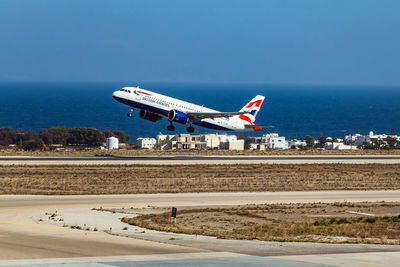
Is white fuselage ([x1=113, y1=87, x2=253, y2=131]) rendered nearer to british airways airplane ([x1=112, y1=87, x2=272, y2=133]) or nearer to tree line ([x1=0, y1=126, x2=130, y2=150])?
british airways airplane ([x1=112, y1=87, x2=272, y2=133])

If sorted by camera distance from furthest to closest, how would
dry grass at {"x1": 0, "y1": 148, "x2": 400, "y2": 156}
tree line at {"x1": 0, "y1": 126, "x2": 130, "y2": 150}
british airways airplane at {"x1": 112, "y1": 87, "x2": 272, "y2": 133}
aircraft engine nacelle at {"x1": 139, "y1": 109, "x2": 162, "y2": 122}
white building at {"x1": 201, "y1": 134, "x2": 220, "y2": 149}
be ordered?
1. tree line at {"x1": 0, "y1": 126, "x2": 130, "y2": 150}
2. white building at {"x1": 201, "y1": 134, "x2": 220, "y2": 149}
3. dry grass at {"x1": 0, "y1": 148, "x2": 400, "y2": 156}
4. aircraft engine nacelle at {"x1": 139, "y1": 109, "x2": 162, "y2": 122}
5. british airways airplane at {"x1": 112, "y1": 87, "x2": 272, "y2": 133}

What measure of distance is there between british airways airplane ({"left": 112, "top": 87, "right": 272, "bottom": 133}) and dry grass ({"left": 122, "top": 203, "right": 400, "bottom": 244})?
4145cm

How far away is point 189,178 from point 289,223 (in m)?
27.5

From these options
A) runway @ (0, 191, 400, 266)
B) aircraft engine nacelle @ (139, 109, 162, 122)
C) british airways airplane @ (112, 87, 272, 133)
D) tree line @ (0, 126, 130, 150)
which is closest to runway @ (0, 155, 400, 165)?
aircraft engine nacelle @ (139, 109, 162, 122)

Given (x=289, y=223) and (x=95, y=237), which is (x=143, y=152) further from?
(x=95, y=237)

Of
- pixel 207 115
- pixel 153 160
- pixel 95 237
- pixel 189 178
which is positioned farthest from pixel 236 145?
pixel 95 237

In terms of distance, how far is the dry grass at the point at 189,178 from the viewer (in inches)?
2409

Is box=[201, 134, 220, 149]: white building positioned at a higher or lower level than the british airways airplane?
lower

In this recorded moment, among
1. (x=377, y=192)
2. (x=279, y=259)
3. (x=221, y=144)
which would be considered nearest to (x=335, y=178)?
(x=377, y=192)

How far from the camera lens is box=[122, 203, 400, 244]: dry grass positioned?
1491 inches

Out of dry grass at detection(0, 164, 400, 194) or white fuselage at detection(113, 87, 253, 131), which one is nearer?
dry grass at detection(0, 164, 400, 194)

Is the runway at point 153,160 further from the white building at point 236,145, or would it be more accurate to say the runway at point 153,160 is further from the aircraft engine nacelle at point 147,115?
the white building at point 236,145

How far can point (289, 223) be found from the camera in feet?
141

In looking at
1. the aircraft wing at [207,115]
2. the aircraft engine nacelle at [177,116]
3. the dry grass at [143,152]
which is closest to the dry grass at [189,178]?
the aircraft engine nacelle at [177,116]
